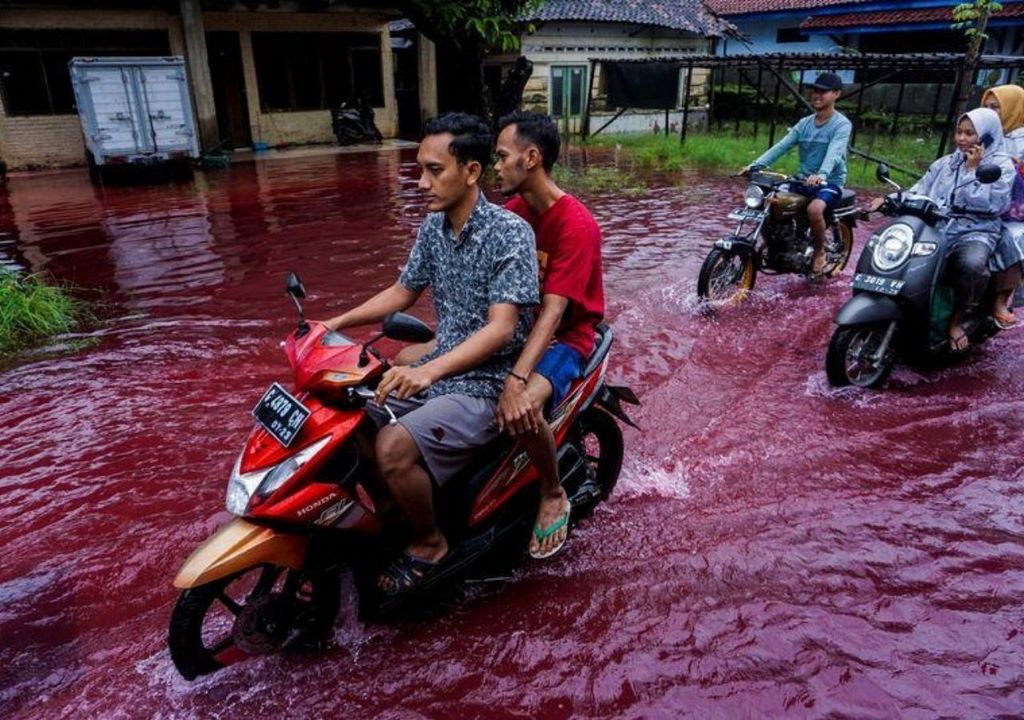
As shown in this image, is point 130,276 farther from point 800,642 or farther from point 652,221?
point 800,642

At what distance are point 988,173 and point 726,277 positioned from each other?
2.58m

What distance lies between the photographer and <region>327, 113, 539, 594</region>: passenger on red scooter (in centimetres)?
257

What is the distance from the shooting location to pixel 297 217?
10.6 meters

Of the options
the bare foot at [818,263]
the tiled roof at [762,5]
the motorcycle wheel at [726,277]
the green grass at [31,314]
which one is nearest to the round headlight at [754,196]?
the motorcycle wheel at [726,277]

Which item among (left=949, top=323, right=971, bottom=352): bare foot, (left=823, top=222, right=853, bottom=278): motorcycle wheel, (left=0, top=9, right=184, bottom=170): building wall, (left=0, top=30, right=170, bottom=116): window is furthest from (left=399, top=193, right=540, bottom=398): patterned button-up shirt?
(left=0, top=30, right=170, bottom=116): window

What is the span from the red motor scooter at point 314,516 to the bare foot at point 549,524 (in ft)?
0.29

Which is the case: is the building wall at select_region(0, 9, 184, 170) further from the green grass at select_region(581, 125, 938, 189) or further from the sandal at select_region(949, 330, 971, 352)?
the sandal at select_region(949, 330, 971, 352)

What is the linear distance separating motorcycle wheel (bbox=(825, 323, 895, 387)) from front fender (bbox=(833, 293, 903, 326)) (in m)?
0.09

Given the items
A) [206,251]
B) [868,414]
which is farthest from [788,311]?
[206,251]

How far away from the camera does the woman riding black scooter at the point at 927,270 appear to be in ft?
16.0

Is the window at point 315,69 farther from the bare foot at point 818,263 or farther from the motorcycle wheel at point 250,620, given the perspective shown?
the motorcycle wheel at point 250,620

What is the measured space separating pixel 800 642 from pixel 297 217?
941 centimetres

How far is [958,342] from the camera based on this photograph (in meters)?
5.18

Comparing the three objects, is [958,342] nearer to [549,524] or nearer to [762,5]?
[549,524]
